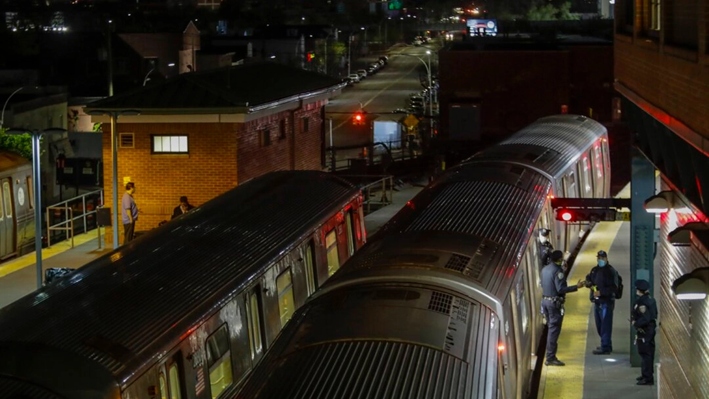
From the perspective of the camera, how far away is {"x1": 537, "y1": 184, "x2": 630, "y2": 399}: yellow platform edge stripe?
44.7ft

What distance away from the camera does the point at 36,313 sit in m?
8.32

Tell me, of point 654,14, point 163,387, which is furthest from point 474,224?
point 163,387

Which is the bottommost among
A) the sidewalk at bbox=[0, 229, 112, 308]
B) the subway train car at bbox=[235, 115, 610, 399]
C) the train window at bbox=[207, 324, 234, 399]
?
the sidewalk at bbox=[0, 229, 112, 308]

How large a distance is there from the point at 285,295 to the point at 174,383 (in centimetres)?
370

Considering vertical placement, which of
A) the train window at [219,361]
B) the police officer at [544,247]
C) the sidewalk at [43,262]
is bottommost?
the sidewalk at [43,262]

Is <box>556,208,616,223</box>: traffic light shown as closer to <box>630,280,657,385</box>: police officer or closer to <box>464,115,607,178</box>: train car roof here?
<box>464,115,607,178</box>: train car roof

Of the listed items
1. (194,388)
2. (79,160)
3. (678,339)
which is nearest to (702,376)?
(678,339)

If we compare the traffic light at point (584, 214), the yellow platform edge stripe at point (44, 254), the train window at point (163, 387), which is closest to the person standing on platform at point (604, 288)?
the traffic light at point (584, 214)

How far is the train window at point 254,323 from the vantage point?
425 inches

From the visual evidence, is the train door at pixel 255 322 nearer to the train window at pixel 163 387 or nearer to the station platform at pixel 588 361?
the train window at pixel 163 387

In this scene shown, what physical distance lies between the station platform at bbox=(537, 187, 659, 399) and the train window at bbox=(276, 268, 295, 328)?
310 centimetres

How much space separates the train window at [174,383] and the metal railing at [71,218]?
14.6 m

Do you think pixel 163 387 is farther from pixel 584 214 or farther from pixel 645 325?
pixel 584 214

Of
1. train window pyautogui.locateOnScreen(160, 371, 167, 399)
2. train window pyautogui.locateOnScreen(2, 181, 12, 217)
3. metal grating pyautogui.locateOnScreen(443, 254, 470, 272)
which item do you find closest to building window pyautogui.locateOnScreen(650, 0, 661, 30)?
metal grating pyautogui.locateOnScreen(443, 254, 470, 272)
